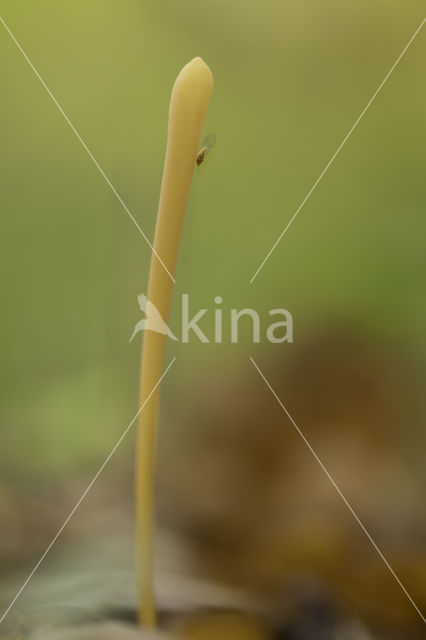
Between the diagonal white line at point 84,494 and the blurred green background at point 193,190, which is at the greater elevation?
the blurred green background at point 193,190

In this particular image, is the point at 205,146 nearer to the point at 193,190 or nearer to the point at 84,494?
the point at 193,190

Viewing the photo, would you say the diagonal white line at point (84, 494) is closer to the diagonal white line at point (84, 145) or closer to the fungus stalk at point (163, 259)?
the fungus stalk at point (163, 259)

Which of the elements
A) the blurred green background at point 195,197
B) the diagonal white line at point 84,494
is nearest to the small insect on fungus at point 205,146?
the blurred green background at point 195,197

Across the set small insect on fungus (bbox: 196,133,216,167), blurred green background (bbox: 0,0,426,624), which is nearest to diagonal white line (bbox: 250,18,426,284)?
blurred green background (bbox: 0,0,426,624)

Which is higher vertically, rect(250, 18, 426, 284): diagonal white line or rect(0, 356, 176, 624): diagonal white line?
rect(250, 18, 426, 284): diagonal white line

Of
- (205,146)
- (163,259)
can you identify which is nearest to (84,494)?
(163,259)

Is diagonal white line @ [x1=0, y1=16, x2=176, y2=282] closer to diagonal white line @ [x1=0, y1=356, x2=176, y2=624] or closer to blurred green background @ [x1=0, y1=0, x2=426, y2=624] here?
blurred green background @ [x1=0, y1=0, x2=426, y2=624]
